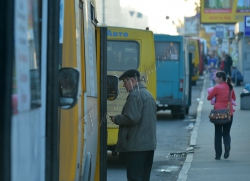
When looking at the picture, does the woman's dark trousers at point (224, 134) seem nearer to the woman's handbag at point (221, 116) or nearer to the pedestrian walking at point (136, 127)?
the woman's handbag at point (221, 116)

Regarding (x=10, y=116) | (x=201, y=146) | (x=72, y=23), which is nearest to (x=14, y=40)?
(x=10, y=116)

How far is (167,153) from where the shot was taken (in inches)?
526

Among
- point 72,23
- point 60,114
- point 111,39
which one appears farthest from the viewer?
point 111,39

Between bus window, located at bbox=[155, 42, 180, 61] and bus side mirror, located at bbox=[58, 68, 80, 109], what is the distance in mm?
16483

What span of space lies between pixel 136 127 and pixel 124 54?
17.5ft

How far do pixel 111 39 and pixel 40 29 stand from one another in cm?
876

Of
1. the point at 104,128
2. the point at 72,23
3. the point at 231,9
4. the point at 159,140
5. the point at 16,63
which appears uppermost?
the point at 231,9

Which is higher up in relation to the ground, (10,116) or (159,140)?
(10,116)

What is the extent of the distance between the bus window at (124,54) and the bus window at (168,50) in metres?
7.73

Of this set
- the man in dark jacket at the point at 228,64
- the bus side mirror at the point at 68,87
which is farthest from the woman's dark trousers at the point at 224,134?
the man in dark jacket at the point at 228,64

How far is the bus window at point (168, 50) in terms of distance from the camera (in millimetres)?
20230

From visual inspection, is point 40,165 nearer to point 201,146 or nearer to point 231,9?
point 201,146

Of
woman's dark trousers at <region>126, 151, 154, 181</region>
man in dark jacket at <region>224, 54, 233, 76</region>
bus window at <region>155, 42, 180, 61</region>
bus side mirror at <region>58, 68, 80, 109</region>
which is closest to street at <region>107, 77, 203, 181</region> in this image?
bus window at <region>155, 42, 180, 61</region>

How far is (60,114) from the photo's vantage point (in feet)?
13.1
